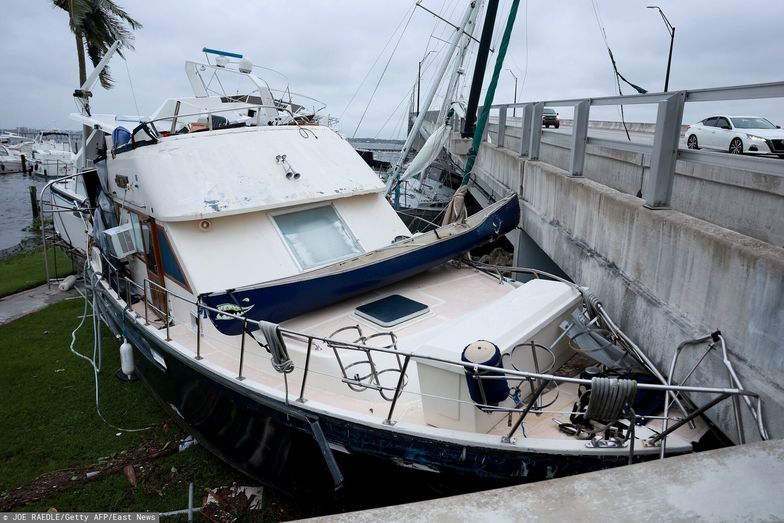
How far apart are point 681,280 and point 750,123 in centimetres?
927

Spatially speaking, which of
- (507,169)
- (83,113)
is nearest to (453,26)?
(507,169)

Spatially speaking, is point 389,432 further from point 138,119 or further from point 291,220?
point 138,119

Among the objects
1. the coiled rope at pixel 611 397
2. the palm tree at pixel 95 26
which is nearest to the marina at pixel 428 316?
the coiled rope at pixel 611 397

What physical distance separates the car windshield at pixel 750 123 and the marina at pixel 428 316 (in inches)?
204

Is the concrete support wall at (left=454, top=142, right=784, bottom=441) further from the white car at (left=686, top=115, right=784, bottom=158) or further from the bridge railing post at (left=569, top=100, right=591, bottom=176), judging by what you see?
the white car at (left=686, top=115, right=784, bottom=158)

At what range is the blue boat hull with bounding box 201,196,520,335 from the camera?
14.1 ft

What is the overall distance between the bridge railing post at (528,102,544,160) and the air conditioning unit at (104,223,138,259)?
18.2 feet

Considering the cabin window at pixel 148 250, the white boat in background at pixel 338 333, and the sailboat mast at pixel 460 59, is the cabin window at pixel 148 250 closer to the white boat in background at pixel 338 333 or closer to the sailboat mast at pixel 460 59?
the white boat in background at pixel 338 333

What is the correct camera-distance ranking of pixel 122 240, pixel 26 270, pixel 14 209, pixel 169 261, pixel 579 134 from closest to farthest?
1. pixel 169 261
2. pixel 579 134
3. pixel 122 240
4. pixel 26 270
5. pixel 14 209

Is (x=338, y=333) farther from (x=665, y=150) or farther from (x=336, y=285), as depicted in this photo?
(x=665, y=150)

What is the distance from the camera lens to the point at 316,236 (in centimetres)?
580

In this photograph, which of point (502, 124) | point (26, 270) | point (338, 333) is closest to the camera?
point (338, 333)

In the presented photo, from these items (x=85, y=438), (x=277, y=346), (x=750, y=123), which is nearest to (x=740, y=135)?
(x=750, y=123)

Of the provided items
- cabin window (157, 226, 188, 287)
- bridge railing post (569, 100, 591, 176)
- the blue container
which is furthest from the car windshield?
cabin window (157, 226, 188, 287)
